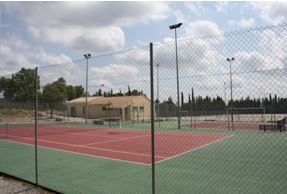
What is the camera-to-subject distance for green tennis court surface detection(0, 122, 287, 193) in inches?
250

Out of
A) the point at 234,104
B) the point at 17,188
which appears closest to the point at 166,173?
the point at 234,104

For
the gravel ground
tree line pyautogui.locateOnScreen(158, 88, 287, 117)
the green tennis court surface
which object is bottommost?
the green tennis court surface

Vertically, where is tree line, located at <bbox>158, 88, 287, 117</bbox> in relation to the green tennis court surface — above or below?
above

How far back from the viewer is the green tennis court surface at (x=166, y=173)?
6.34 metres

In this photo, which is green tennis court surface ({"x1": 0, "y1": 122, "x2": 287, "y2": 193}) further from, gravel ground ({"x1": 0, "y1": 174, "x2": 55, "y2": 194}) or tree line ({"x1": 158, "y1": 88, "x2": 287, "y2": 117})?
tree line ({"x1": 158, "y1": 88, "x2": 287, "y2": 117})

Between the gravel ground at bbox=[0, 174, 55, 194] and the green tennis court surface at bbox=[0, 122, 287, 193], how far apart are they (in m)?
0.26

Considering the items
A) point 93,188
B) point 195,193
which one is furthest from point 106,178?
point 195,193

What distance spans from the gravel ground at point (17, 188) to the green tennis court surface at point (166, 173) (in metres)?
0.26

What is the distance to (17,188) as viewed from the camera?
6340 mm

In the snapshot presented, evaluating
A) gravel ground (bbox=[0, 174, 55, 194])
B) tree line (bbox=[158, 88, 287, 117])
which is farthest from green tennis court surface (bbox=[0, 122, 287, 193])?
tree line (bbox=[158, 88, 287, 117])

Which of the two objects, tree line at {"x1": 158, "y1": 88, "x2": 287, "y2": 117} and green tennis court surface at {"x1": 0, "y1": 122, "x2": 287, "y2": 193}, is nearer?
tree line at {"x1": 158, "y1": 88, "x2": 287, "y2": 117}

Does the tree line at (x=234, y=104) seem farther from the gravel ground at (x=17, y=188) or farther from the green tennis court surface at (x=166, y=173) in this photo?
the gravel ground at (x=17, y=188)

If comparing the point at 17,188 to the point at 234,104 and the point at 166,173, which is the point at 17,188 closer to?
the point at 166,173

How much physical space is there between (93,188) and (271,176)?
4.52 m
